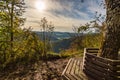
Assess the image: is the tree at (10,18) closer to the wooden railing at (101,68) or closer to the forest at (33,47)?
the forest at (33,47)

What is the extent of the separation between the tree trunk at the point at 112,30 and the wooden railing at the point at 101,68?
0.86m

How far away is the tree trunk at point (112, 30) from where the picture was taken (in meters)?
9.66

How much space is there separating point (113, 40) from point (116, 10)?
1.35 meters

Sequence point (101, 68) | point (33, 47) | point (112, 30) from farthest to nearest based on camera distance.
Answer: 1. point (33, 47)
2. point (112, 30)
3. point (101, 68)

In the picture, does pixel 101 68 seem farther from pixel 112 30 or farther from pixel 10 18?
pixel 10 18

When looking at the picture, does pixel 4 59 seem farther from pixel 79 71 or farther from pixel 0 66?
pixel 79 71

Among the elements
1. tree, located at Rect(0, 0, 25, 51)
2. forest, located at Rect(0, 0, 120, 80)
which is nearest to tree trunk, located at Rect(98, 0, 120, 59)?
forest, located at Rect(0, 0, 120, 80)

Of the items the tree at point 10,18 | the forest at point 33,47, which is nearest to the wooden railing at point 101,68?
the forest at point 33,47

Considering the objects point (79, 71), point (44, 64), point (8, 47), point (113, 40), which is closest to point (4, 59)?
point (8, 47)

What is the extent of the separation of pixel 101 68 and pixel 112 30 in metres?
1.89

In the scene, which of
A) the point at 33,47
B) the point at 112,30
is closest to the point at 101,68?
the point at 112,30

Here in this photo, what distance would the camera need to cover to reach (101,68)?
9.19 meters

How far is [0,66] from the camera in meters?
17.4

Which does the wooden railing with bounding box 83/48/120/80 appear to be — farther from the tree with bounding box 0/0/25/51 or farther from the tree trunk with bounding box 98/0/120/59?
the tree with bounding box 0/0/25/51
